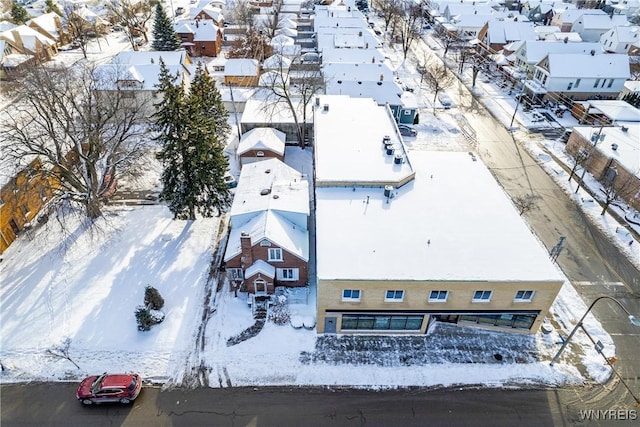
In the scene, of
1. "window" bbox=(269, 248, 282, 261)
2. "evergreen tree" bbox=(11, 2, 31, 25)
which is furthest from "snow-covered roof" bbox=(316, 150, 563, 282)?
"evergreen tree" bbox=(11, 2, 31, 25)

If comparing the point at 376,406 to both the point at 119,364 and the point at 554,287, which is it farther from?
the point at 119,364

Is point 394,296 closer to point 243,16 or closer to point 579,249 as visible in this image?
point 579,249

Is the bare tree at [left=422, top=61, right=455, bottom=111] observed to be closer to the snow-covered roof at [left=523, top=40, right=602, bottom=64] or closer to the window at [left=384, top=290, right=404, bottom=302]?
the snow-covered roof at [left=523, top=40, right=602, bottom=64]

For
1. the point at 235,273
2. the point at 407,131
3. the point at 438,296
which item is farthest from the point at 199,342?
the point at 407,131

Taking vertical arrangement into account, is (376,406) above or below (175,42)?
below

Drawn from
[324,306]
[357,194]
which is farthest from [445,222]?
[324,306]
